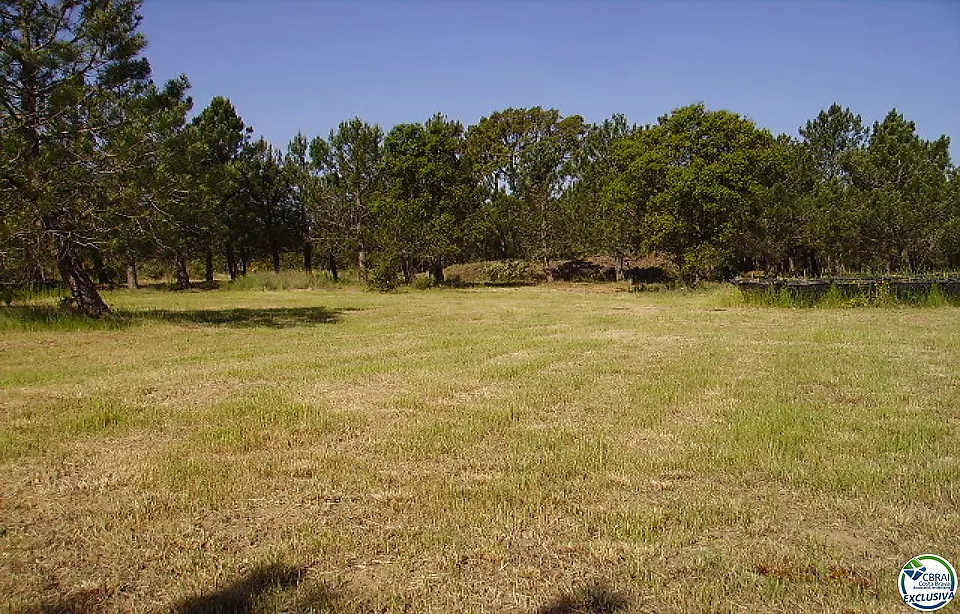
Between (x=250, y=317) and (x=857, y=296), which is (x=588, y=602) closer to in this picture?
(x=250, y=317)

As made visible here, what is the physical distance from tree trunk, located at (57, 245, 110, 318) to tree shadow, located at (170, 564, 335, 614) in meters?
14.7

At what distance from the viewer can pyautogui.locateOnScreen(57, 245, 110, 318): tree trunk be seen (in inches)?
611

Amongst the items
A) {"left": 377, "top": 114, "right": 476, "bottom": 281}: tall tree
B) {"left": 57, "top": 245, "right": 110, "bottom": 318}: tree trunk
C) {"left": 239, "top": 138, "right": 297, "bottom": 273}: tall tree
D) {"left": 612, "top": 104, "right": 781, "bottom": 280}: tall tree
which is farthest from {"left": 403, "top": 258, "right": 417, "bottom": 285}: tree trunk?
{"left": 57, "top": 245, "right": 110, "bottom": 318}: tree trunk

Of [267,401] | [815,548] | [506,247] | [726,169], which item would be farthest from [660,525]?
[506,247]

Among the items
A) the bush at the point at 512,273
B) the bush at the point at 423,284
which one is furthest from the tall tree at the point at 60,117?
the bush at the point at 512,273

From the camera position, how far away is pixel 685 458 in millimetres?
5059

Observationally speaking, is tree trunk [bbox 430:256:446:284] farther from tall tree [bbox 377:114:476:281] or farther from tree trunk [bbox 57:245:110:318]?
tree trunk [bbox 57:245:110:318]

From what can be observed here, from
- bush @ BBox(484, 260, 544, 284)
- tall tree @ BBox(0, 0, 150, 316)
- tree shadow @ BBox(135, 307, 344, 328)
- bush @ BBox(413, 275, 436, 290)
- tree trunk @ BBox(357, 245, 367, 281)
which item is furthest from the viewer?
bush @ BBox(484, 260, 544, 284)

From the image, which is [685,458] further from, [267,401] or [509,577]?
[267,401]

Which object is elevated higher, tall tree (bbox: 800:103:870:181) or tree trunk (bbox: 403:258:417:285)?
tall tree (bbox: 800:103:870:181)

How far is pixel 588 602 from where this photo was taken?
9.98 ft

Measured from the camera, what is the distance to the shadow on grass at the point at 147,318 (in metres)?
14.3

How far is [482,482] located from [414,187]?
3442cm

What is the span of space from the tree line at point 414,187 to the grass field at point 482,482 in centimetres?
660
